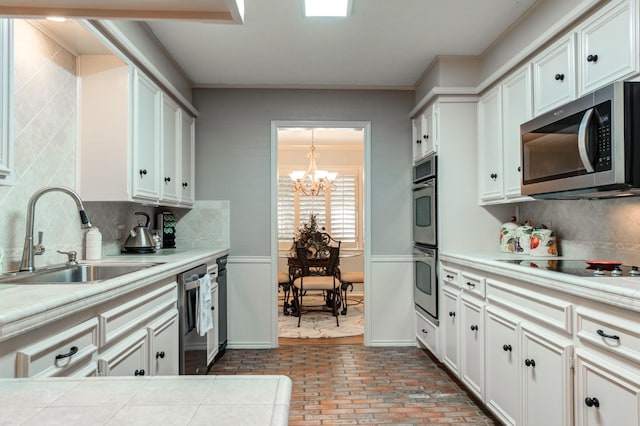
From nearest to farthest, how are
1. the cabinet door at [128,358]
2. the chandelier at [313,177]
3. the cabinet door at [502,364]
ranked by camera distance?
the cabinet door at [128,358]
the cabinet door at [502,364]
the chandelier at [313,177]

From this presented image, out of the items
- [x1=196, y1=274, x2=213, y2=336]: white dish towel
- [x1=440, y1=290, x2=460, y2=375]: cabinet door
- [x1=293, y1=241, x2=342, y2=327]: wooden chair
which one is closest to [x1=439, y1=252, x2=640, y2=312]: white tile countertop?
[x1=440, y1=290, x2=460, y2=375]: cabinet door

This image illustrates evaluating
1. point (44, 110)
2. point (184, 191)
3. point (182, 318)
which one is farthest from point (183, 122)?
point (182, 318)

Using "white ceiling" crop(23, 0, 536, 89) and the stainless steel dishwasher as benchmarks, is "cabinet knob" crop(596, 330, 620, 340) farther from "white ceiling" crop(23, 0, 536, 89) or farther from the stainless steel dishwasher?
the stainless steel dishwasher

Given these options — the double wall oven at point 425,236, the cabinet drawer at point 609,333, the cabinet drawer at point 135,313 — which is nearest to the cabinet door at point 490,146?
the double wall oven at point 425,236

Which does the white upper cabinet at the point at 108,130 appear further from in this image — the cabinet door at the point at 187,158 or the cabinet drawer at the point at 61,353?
the cabinet drawer at the point at 61,353

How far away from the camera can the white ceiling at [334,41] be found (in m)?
2.62

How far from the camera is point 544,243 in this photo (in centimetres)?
278

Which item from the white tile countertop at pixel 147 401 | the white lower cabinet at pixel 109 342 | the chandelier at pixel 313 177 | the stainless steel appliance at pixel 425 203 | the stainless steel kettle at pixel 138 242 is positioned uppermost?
the chandelier at pixel 313 177

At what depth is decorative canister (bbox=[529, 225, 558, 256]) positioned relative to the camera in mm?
2764

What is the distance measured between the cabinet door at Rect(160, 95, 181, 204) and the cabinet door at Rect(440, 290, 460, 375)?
217 centimetres

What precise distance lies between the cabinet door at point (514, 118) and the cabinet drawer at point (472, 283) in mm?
617

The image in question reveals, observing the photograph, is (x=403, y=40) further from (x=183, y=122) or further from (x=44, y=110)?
(x=44, y=110)

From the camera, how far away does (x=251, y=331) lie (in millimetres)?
3912

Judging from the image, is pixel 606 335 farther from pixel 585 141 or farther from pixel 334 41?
pixel 334 41
